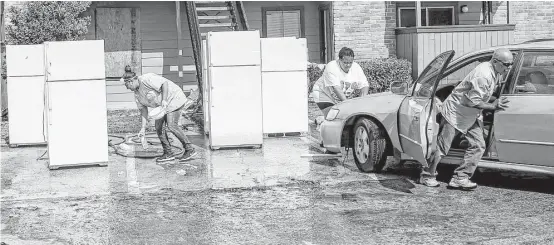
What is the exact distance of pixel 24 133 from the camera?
12094mm

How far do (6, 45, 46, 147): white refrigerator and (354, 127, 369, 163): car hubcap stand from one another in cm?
516

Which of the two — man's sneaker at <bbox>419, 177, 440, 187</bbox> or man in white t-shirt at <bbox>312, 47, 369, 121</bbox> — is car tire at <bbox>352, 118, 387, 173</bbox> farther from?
man in white t-shirt at <bbox>312, 47, 369, 121</bbox>

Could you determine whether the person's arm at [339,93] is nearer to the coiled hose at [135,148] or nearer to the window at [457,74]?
the window at [457,74]

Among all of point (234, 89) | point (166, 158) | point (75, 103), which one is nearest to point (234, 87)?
point (234, 89)

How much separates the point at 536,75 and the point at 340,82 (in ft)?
10.3

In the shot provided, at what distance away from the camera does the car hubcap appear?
9.30 meters

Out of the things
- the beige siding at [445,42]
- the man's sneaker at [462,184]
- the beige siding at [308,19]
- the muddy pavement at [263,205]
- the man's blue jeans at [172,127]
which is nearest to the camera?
the muddy pavement at [263,205]

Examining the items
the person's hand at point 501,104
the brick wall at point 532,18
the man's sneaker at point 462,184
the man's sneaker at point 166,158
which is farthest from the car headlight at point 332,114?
the brick wall at point 532,18

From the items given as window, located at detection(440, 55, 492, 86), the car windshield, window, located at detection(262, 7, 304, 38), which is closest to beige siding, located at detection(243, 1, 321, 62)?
window, located at detection(262, 7, 304, 38)

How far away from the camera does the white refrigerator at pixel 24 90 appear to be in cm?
1200

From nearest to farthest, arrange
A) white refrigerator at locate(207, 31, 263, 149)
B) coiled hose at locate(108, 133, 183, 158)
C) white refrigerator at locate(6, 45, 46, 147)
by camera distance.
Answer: white refrigerator at locate(207, 31, 263, 149) < coiled hose at locate(108, 133, 183, 158) < white refrigerator at locate(6, 45, 46, 147)

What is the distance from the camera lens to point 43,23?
16984 millimetres

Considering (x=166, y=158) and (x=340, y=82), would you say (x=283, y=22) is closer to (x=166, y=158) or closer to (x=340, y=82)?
(x=340, y=82)

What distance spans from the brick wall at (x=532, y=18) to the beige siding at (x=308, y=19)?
4854mm
